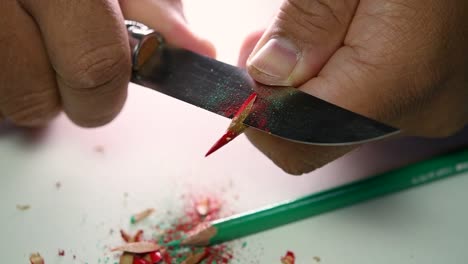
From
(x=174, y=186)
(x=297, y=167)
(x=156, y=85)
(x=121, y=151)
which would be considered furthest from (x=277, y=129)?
(x=121, y=151)

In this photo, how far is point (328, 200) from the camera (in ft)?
3.24

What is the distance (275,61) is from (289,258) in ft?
1.17

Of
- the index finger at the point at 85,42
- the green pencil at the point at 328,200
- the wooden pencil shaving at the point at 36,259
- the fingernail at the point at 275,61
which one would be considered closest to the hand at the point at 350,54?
the fingernail at the point at 275,61

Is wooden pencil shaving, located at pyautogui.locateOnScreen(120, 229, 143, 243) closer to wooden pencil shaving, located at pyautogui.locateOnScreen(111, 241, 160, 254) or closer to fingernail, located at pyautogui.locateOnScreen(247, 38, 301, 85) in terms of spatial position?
wooden pencil shaving, located at pyautogui.locateOnScreen(111, 241, 160, 254)

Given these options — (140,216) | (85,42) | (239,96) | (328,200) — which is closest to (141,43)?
(85,42)

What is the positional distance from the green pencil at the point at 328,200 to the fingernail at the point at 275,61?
0.28 metres

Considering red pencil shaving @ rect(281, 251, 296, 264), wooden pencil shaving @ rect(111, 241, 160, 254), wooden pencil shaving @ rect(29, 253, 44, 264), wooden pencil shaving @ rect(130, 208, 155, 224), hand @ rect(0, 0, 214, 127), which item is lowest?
wooden pencil shaving @ rect(29, 253, 44, 264)

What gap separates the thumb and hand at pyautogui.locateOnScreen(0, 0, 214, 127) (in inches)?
9.2

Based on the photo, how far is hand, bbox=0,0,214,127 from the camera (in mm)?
814

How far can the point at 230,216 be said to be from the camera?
97 cm

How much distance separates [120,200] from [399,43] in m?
0.59

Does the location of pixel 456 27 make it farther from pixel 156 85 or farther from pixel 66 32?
pixel 66 32

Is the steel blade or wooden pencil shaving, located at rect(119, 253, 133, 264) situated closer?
the steel blade

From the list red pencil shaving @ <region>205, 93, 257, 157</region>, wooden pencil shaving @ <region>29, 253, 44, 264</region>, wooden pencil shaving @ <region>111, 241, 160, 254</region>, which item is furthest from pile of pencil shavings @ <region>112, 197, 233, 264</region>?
red pencil shaving @ <region>205, 93, 257, 157</region>
